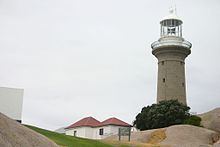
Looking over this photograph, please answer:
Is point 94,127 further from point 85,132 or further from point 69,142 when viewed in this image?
point 69,142

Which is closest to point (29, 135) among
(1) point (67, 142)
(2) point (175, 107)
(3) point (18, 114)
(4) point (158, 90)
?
(1) point (67, 142)

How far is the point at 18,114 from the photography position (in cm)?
4081

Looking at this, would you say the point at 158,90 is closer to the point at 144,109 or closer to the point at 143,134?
the point at 144,109

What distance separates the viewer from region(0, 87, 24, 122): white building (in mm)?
40594

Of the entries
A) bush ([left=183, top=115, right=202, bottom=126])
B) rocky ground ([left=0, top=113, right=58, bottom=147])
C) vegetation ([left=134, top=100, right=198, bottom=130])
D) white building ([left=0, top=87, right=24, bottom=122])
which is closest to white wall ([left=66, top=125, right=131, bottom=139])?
vegetation ([left=134, top=100, right=198, bottom=130])

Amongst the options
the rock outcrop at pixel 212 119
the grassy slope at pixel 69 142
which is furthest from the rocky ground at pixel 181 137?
the grassy slope at pixel 69 142

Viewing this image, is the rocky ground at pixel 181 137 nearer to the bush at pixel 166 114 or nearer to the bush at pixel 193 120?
the bush at pixel 193 120

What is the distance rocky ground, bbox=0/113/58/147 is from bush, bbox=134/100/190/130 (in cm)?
3439

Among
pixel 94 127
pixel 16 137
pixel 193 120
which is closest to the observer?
pixel 16 137

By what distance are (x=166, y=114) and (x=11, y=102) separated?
22989mm

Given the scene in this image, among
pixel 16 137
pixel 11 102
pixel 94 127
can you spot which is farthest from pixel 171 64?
pixel 16 137

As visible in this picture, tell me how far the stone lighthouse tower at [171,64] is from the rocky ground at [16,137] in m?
38.6

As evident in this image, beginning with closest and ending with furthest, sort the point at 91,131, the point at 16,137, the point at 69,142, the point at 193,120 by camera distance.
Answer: the point at 16,137 < the point at 69,142 < the point at 193,120 < the point at 91,131

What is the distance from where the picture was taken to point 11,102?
40812 mm
